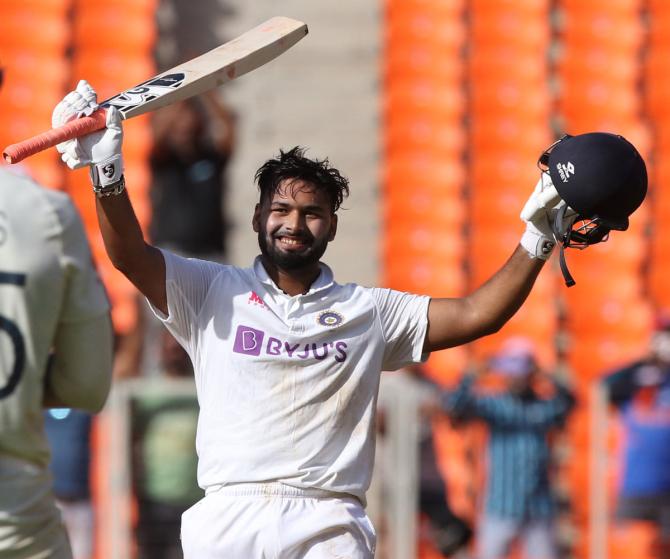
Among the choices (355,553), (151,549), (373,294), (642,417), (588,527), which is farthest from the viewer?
(588,527)

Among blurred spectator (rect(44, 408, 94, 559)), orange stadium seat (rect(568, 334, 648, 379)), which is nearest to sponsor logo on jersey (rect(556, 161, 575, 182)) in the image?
blurred spectator (rect(44, 408, 94, 559))

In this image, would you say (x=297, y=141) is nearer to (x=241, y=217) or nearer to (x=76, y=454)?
(x=241, y=217)

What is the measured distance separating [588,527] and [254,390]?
212 inches

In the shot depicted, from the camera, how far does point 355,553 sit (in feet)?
12.0

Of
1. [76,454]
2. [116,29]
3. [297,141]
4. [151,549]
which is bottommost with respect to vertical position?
[151,549]

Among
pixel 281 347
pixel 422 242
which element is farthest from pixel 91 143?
pixel 422 242

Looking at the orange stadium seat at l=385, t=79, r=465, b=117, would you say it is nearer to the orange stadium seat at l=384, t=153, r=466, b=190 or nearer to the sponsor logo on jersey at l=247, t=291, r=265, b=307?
the orange stadium seat at l=384, t=153, r=466, b=190

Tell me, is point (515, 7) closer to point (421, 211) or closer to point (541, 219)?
point (421, 211)

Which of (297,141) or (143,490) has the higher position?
(297,141)

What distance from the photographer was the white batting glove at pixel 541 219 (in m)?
3.75

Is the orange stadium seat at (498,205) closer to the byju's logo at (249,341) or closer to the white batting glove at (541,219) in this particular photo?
the white batting glove at (541,219)

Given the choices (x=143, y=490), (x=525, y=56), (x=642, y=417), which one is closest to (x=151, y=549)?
(x=143, y=490)

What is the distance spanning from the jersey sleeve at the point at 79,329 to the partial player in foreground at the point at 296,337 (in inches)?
24.5

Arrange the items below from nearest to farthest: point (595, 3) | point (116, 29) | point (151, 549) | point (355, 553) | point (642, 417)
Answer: point (355, 553) → point (151, 549) → point (642, 417) → point (116, 29) → point (595, 3)
